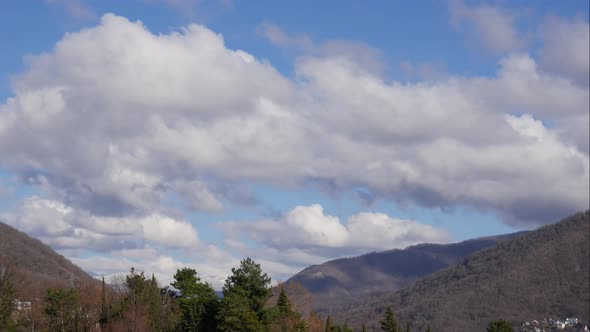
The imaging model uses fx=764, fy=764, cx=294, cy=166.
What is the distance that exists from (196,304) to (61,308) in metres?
22.9

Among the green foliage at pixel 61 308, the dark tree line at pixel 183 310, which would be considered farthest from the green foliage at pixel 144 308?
the green foliage at pixel 61 308

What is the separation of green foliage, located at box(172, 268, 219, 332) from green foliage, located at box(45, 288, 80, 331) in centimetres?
1456

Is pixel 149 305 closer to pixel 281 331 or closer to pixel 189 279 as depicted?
pixel 189 279

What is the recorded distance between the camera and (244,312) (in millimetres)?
74875

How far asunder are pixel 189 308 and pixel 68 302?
2222 centimetres

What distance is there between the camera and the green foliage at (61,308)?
94500mm

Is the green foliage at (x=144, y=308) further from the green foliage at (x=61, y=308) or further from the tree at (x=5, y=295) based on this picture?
the tree at (x=5, y=295)

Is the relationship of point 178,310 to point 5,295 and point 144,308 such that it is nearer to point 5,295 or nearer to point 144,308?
point 144,308

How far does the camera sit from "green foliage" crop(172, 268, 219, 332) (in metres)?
84.6

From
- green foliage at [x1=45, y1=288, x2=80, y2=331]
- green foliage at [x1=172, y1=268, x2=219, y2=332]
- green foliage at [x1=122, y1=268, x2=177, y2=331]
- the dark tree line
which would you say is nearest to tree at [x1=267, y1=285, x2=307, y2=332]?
the dark tree line

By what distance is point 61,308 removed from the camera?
323 feet

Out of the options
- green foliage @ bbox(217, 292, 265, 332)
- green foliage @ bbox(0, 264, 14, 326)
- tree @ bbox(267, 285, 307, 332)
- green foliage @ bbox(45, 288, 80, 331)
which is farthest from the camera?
green foliage @ bbox(45, 288, 80, 331)

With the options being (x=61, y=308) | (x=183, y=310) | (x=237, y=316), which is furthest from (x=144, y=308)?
(x=61, y=308)

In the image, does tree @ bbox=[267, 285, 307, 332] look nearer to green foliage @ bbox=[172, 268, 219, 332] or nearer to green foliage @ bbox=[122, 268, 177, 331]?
green foliage @ bbox=[172, 268, 219, 332]
